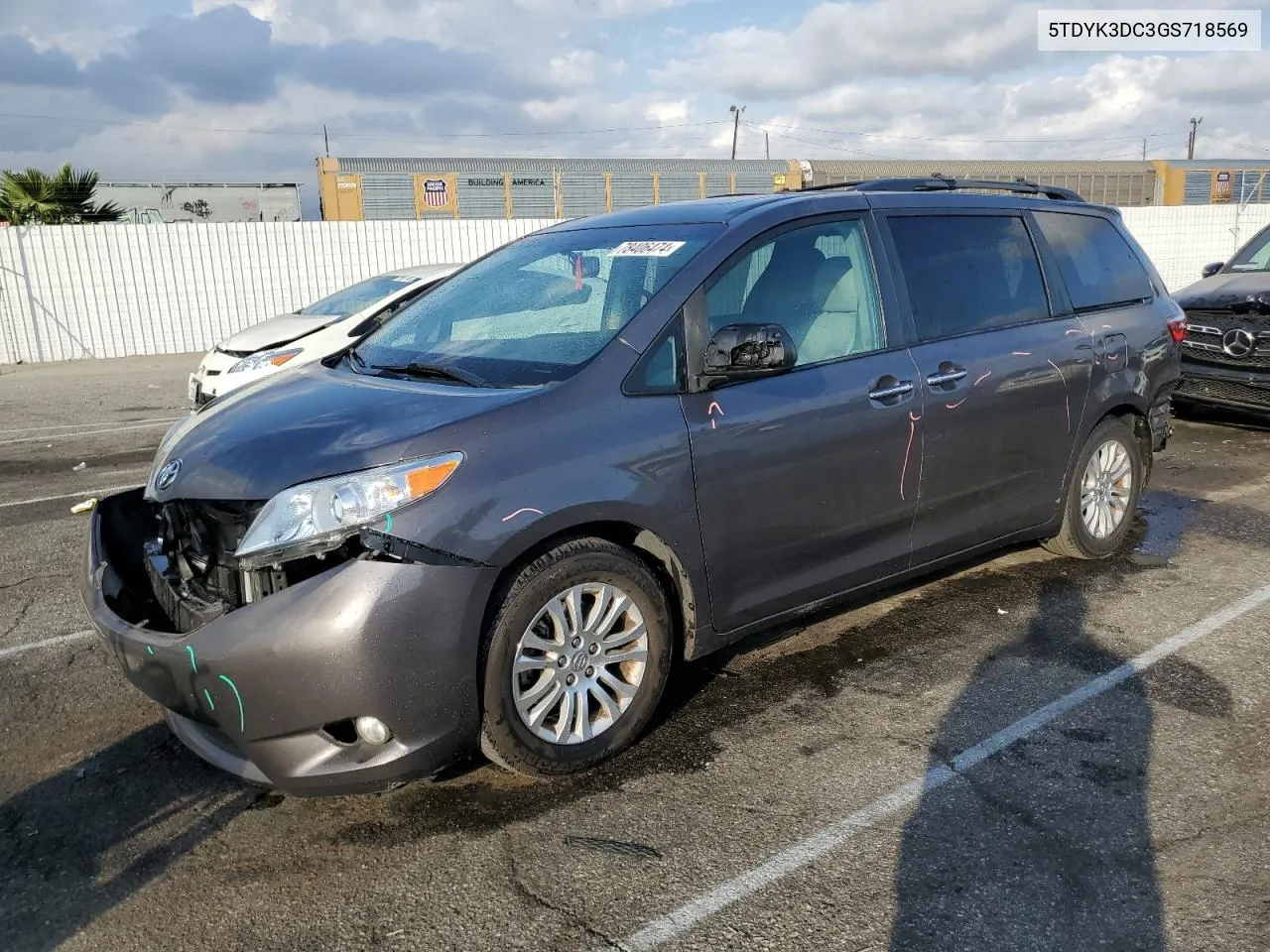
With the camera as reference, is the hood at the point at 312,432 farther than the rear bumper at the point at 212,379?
No

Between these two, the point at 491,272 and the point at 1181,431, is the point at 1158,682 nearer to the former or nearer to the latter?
the point at 491,272

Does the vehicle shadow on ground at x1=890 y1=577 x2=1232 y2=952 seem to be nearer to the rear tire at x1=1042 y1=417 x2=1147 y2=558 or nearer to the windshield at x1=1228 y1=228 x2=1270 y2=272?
the rear tire at x1=1042 y1=417 x2=1147 y2=558

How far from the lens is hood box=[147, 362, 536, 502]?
302 centimetres

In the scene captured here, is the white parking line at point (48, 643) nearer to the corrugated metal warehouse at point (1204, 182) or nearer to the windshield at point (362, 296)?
the windshield at point (362, 296)

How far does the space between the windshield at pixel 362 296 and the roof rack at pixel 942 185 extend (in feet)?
21.0

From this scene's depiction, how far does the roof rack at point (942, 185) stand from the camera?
474 centimetres

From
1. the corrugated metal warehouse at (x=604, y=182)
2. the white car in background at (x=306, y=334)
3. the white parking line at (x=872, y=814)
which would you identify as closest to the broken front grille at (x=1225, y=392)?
the white parking line at (x=872, y=814)

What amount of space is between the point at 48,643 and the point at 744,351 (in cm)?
338

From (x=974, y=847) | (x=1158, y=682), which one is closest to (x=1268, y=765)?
(x=1158, y=682)

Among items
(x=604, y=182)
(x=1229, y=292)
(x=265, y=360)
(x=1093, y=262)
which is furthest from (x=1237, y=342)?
(x=604, y=182)

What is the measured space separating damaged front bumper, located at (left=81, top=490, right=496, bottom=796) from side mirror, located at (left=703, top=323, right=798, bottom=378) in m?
1.11

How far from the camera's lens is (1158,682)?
13.1ft

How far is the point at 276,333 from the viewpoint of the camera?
10.1 meters

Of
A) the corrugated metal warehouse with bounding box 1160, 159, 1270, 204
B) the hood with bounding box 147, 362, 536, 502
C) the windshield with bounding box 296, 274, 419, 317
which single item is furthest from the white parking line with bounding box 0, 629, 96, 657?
the corrugated metal warehouse with bounding box 1160, 159, 1270, 204
